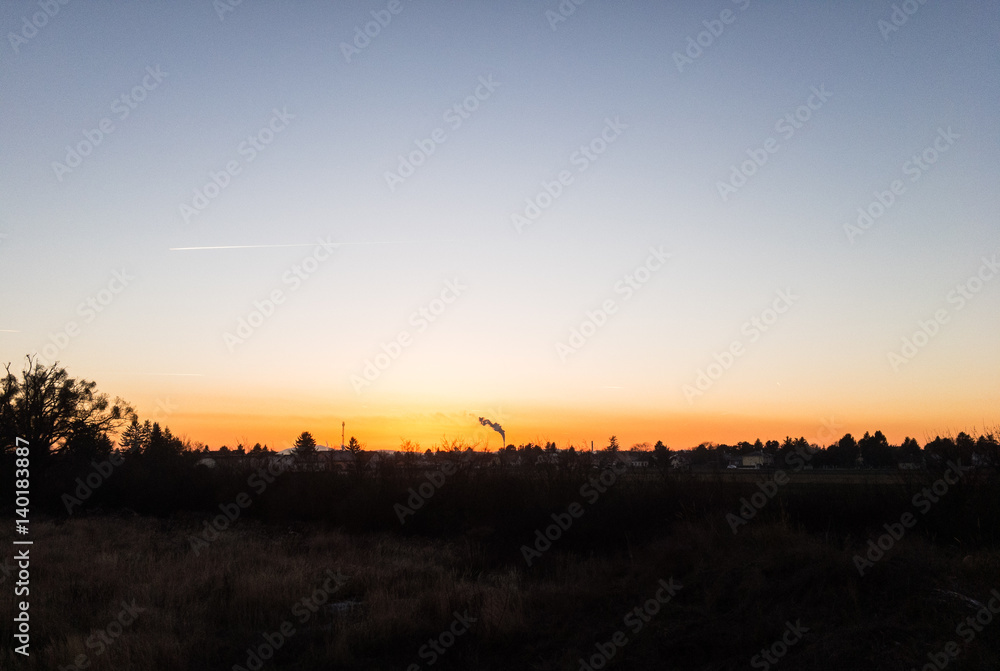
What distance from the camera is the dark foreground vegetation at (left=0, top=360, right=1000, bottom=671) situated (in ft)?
27.8

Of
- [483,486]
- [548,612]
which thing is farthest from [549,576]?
[483,486]

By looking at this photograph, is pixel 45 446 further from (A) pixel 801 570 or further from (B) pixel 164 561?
(A) pixel 801 570

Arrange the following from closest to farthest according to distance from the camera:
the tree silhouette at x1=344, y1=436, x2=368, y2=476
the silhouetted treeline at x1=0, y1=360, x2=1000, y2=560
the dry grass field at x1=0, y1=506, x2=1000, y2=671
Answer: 1. the dry grass field at x1=0, y1=506, x2=1000, y2=671
2. the silhouetted treeline at x1=0, y1=360, x2=1000, y2=560
3. the tree silhouette at x1=344, y1=436, x2=368, y2=476

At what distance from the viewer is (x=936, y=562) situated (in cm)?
934

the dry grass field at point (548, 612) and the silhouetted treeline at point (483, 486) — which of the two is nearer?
the dry grass field at point (548, 612)

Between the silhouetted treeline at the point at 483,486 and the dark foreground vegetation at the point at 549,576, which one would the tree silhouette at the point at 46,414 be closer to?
the silhouetted treeline at the point at 483,486

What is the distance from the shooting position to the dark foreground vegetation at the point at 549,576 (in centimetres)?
847

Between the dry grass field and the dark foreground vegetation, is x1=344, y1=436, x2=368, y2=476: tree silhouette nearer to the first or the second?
the dark foreground vegetation

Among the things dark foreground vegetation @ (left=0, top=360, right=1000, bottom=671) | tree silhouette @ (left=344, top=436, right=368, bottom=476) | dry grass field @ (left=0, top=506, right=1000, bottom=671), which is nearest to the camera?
dry grass field @ (left=0, top=506, right=1000, bottom=671)

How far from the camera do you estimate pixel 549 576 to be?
1480 centimetres

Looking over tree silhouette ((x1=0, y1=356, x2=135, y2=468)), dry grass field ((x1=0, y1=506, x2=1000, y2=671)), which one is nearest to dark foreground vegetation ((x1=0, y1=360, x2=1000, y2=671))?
dry grass field ((x1=0, y1=506, x2=1000, y2=671))

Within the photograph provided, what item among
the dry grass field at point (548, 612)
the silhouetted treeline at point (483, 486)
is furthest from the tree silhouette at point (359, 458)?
the dry grass field at point (548, 612)

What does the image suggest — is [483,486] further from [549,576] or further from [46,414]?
[46,414]

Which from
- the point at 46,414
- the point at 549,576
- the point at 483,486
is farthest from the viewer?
the point at 46,414
